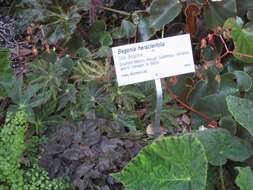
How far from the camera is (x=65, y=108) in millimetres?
1890

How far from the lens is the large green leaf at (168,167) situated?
152cm

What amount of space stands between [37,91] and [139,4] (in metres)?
0.74

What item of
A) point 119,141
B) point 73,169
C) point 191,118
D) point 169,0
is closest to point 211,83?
point 191,118

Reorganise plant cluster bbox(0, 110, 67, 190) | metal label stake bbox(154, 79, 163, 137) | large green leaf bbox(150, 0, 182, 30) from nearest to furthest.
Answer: plant cluster bbox(0, 110, 67, 190)
metal label stake bbox(154, 79, 163, 137)
large green leaf bbox(150, 0, 182, 30)

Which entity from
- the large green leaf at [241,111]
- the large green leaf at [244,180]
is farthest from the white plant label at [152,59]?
the large green leaf at [244,180]

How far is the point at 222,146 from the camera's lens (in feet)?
5.47

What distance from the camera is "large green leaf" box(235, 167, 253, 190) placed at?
1480mm

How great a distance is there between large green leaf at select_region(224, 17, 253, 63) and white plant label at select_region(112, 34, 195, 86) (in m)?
0.31

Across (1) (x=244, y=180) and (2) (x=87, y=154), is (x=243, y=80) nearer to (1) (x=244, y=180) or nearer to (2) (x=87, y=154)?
(1) (x=244, y=180)

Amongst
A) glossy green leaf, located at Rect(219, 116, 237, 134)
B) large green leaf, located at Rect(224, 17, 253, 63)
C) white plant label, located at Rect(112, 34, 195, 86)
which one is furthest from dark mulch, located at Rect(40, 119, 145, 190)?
large green leaf, located at Rect(224, 17, 253, 63)

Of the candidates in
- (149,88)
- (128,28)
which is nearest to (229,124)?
(149,88)

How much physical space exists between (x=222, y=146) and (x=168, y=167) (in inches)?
7.6

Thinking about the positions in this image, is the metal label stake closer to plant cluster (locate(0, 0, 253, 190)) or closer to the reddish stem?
plant cluster (locate(0, 0, 253, 190))

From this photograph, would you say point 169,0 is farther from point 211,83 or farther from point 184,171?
point 184,171
